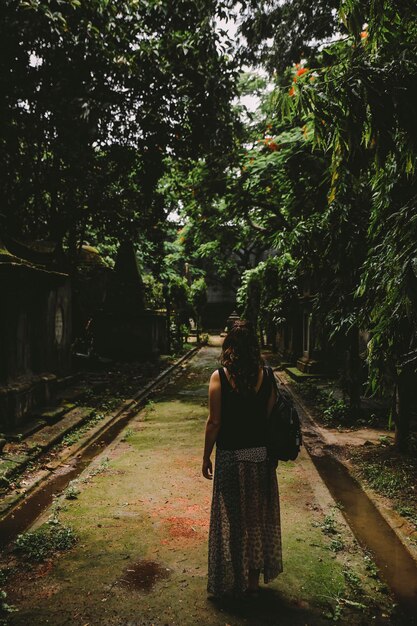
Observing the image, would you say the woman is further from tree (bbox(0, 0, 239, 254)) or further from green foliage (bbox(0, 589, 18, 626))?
tree (bbox(0, 0, 239, 254))

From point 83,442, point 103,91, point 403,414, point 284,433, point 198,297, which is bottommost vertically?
point 83,442

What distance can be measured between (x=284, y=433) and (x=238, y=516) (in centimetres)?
69

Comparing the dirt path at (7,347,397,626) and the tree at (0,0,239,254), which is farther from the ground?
the tree at (0,0,239,254)

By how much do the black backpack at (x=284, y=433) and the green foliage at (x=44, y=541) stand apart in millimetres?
2371

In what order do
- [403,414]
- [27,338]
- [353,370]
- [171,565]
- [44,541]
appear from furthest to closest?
[27,338], [353,370], [403,414], [44,541], [171,565]

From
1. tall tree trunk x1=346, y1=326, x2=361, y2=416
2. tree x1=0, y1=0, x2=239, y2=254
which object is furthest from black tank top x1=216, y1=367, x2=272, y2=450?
tree x1=0, y1=0, x2=239, y2=254

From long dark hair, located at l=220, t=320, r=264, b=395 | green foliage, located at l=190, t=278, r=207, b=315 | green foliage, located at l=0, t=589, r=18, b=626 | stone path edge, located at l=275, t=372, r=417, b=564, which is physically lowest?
green foliage, located at l=0, t=589, r=18, b=626

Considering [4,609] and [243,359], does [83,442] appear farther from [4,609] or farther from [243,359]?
[243,359]

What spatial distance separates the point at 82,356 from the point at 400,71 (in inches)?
501

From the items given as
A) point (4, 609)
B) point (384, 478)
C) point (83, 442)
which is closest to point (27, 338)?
point (83, 442)

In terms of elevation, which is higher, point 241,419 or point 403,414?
point 241,419

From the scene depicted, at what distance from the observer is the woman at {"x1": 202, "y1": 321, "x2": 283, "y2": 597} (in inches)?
119

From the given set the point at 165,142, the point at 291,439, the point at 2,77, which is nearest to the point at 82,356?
the point at 165,142

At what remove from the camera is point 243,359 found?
3.01m
